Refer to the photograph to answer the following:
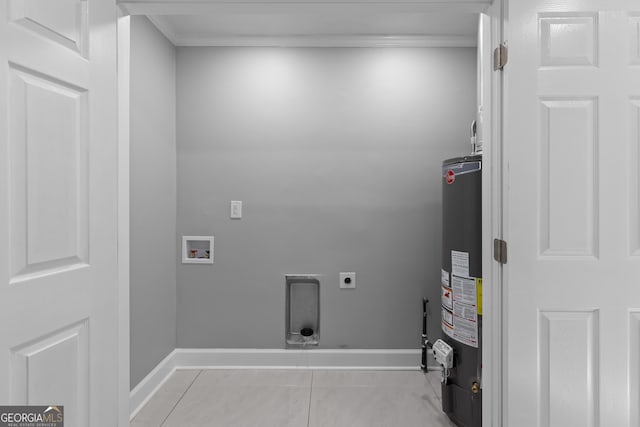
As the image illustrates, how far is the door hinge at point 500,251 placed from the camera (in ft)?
4.73

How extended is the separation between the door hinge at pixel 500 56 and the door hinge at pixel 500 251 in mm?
642

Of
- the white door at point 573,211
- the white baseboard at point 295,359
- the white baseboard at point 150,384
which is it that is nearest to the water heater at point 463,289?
the white door at point 573,211

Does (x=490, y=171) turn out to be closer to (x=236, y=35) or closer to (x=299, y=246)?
(x=299, y=246)

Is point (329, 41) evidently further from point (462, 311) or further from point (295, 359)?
point (295, 359)

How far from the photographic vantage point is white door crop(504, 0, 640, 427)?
1369 mm

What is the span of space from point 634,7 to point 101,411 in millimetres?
2325

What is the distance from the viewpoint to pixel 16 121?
1088mm

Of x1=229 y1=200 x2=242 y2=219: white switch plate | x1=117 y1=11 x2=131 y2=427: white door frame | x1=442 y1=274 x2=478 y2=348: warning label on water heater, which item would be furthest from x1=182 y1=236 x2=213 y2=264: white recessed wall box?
x1=442 y1=274 x2=478 y2=348: warning label on water heater

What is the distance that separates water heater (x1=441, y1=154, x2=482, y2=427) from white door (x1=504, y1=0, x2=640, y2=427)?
1.74ft

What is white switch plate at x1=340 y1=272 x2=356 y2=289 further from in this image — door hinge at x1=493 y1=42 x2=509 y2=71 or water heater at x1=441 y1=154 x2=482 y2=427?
door hinge at x1=493 y1=42 x2=509 y2=71

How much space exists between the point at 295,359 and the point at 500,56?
7.77ft

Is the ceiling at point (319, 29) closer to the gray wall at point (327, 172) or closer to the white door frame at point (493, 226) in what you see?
the gray wall at point (327, 172)

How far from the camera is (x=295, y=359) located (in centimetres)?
293

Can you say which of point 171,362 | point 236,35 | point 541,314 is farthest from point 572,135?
point 171,362
